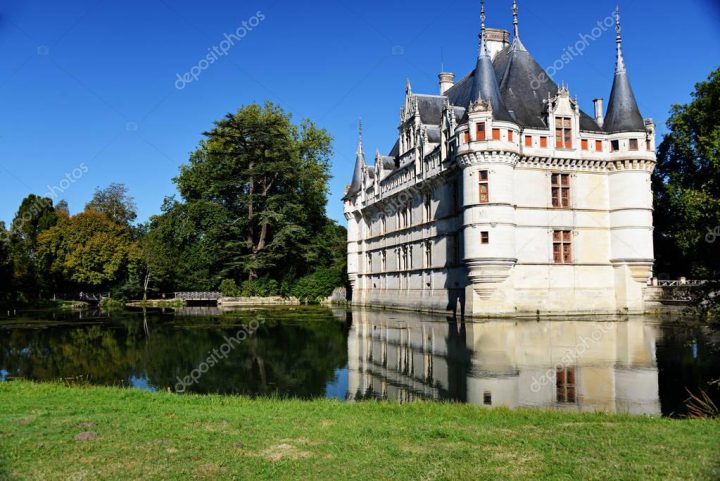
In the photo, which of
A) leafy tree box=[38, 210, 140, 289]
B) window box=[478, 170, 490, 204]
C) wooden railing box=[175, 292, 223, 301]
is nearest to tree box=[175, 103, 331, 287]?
wooden railing box=[175, 292, 223, 301]

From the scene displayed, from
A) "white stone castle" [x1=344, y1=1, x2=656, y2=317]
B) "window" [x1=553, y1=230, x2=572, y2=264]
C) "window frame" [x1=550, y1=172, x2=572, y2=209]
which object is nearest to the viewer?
"white stone castle" [x1=344, y1=1, x2=656, y2=317]

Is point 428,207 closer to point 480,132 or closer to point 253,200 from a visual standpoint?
point 480,132

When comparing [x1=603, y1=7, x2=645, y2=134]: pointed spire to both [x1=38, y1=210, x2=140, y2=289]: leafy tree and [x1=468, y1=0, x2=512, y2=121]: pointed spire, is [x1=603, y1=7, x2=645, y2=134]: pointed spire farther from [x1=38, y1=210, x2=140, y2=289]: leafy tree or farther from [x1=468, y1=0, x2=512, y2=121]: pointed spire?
[x1=38, y1=210, x2=140, y2=289]: leafy tree

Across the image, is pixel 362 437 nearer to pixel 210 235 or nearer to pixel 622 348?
pixel 622 348

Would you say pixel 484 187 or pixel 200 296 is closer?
pixel 484 187

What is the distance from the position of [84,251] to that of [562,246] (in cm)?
3922

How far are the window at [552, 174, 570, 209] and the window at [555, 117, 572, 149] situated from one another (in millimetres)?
1675

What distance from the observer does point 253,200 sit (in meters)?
53.4

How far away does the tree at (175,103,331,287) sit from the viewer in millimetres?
51969

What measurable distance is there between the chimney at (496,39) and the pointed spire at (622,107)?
920 cm

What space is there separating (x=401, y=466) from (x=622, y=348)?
45.8ft

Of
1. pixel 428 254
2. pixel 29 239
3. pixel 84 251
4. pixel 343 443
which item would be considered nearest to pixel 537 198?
pixel 428 254

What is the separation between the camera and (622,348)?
59.2 feet

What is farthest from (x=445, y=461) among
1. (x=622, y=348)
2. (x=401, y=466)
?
(x=622, y=348)
